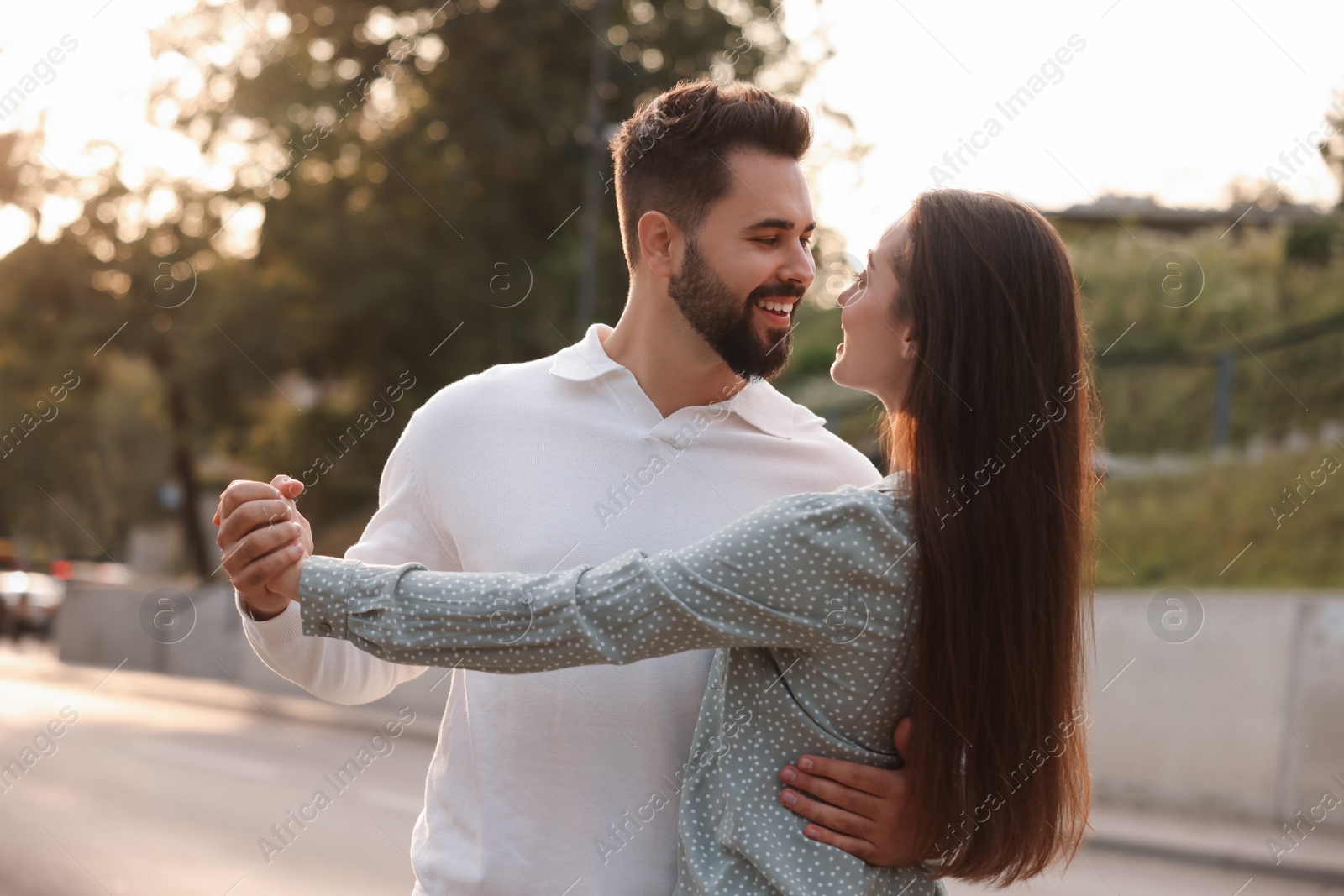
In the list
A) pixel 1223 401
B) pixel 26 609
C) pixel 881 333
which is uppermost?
pixel 881 333

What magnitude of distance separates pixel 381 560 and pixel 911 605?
1014 millimetres

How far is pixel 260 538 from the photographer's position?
180 centimetres

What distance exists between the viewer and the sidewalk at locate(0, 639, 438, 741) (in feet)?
50.8

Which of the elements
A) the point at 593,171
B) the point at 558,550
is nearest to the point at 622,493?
the point at 558,550

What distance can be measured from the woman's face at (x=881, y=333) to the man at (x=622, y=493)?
412 mm

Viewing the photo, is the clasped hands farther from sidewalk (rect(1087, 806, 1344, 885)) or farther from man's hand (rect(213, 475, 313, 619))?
sidewalk (rect(1087, 806, 1344, 885))

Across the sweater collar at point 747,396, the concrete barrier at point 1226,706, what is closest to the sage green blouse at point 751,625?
the sweater collar at point 747,396

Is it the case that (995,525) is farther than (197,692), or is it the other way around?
(197,692)

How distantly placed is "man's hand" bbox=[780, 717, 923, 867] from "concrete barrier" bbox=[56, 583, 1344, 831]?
7.41 meters

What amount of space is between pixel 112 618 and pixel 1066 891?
19854 millimetres

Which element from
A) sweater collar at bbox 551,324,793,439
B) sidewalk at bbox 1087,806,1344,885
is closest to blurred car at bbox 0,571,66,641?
sidewalk at bbox 1087,806,1344,885

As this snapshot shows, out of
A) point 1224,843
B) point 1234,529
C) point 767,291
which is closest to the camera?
point 767,291

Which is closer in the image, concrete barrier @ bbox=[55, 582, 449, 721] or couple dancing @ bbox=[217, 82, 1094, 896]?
couple dancing @ bbox=[217, 82, 1094, 896]

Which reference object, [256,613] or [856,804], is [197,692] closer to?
[256,613]
